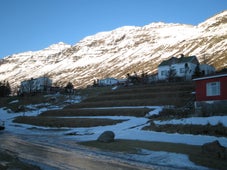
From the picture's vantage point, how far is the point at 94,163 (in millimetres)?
16734

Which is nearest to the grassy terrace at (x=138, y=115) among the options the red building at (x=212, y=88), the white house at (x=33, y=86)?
the red building at (x=212, y=88)

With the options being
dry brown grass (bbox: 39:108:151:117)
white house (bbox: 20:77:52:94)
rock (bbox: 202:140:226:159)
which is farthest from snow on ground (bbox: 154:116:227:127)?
white house (bbox: 20:77:52:94)

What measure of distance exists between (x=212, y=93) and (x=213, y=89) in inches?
19.6

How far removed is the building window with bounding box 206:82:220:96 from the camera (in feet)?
119

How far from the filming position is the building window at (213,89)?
3633 centimetres

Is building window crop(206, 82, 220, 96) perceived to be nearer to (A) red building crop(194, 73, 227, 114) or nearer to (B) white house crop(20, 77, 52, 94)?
(A) red building crop(194, 73, 227, 114)

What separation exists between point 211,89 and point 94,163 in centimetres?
2460

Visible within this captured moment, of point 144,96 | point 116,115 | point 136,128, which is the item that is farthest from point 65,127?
point 144,96

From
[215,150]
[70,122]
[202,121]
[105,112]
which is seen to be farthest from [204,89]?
[215,150]

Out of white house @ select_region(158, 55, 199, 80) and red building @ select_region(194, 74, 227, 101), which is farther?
white house @ select_region(158, 55, 199, 80)

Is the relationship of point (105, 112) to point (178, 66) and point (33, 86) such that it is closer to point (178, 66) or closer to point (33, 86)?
point (178, 66)

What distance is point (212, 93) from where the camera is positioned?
3706 centimetres

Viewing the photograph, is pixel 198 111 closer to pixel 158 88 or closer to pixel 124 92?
pixel 158 88

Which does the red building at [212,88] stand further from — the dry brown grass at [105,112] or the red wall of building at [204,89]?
the dry brown grass at [105,112]
